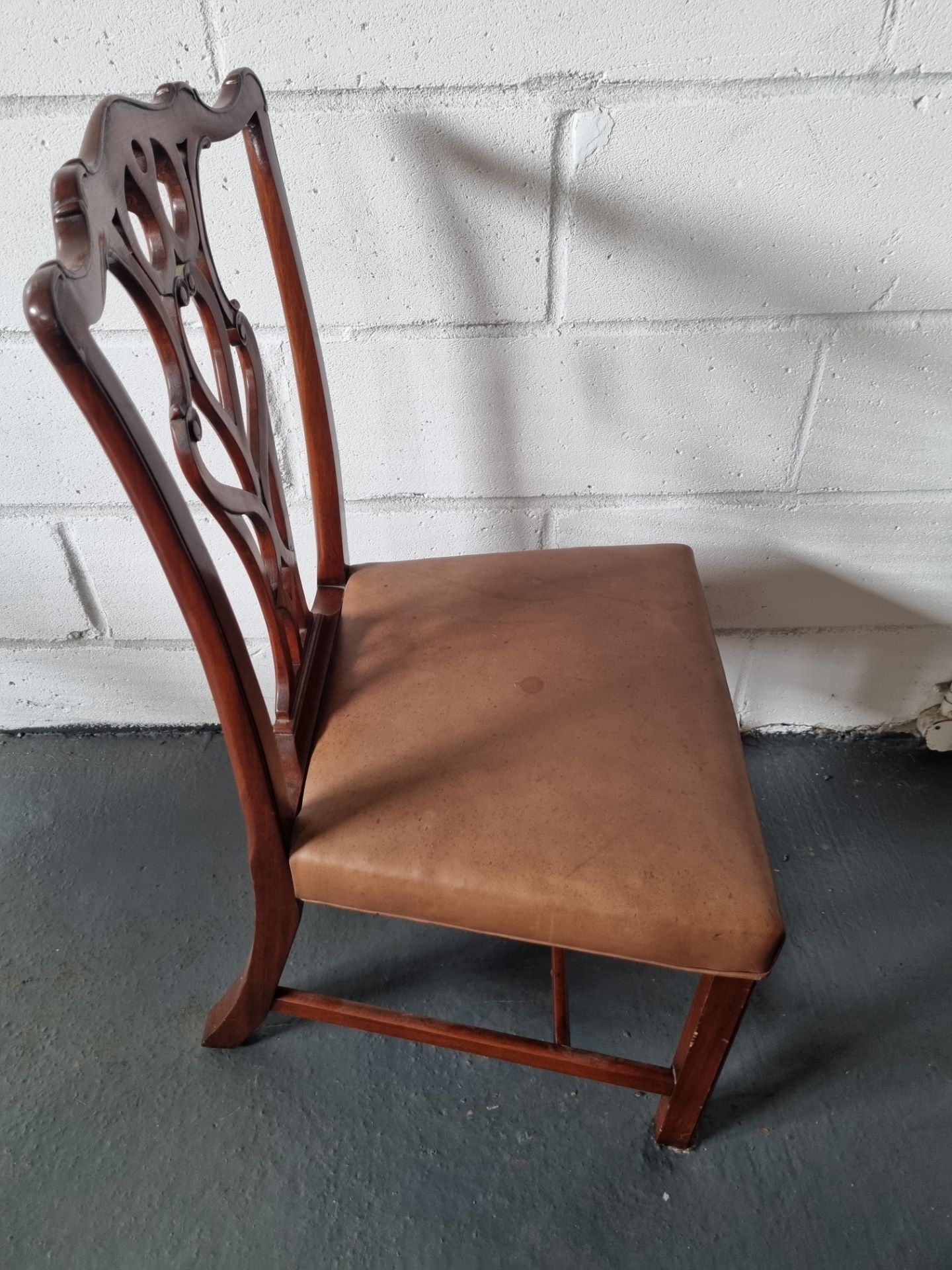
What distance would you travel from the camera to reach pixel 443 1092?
102 centimetres

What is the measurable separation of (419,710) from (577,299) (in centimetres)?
50

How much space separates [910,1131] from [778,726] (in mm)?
593

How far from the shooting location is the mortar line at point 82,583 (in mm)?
1196

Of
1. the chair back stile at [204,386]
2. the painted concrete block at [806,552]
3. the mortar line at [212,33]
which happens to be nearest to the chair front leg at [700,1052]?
the chair back stile at [204,386]

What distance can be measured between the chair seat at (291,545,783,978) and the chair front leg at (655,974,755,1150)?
7 centimetres

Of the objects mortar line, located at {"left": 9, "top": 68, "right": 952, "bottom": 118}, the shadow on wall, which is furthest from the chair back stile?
the shadow on wall

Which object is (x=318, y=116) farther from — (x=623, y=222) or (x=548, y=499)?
(x=548, y=499)

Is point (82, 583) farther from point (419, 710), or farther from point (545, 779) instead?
point (545, 779)

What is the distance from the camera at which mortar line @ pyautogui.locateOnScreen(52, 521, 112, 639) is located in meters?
1.20

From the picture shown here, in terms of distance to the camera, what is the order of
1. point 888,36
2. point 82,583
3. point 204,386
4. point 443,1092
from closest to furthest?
1. point 204,386
2. point 888,36
3. point 443,1092
4. point 82,583

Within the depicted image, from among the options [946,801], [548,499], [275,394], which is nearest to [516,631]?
[548,499]

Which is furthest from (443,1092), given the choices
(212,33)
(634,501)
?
(212,33)

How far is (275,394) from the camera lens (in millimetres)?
1044

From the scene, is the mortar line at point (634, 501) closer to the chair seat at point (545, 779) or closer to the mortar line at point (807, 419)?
the mortar line at point (807, 419)
